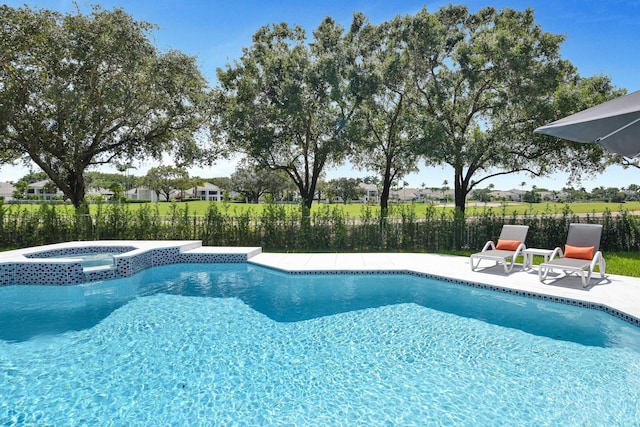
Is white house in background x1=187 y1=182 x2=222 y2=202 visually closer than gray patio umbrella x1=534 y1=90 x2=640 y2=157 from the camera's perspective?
No

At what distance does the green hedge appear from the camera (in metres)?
12.9

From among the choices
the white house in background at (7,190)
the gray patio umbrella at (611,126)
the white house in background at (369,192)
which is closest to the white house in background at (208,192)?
the white house in background at (7,190)

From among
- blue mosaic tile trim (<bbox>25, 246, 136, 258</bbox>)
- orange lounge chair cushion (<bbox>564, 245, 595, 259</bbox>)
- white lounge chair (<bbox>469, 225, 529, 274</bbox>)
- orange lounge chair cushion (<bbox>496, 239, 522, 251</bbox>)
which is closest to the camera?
orange lounge chair cushion (<bbox>564, 245, 595, 259</bbox>)

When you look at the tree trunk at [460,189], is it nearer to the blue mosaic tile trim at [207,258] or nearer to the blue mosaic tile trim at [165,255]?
the blue mosaic tile trim at [207,258]

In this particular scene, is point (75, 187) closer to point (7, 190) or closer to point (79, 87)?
point (79, 87)

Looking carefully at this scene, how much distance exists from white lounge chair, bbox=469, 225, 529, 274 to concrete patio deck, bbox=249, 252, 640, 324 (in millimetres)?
262

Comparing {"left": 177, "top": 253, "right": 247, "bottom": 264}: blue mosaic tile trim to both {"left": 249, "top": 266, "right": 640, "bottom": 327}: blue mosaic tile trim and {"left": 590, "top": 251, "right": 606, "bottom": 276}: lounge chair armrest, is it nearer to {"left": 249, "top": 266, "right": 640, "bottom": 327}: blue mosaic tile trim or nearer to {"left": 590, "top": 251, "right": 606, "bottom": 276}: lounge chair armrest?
{"left": 249, "top": 266, "right": 640, "bottom": 327}: blue mosaic tile trim

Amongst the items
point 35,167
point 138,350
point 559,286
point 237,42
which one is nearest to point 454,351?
point 559,286

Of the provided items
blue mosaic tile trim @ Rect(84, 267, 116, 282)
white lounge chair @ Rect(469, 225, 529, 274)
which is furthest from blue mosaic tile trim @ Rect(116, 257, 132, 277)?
white lounge chair @ Rect(469, 225, 529, 274)

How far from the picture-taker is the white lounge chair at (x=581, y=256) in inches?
291

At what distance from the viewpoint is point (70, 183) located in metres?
17.3

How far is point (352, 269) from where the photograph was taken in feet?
30.1

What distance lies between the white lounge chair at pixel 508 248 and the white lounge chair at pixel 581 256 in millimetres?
749

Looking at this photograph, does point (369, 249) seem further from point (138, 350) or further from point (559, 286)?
point (138, 350)
